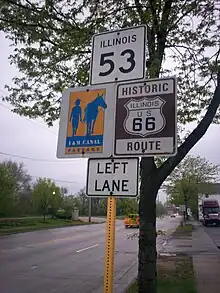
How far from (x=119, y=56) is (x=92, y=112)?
0.60 m

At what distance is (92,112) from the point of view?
2.95 meters

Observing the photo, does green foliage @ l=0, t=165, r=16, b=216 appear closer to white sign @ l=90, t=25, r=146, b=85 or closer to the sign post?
white sign @ l=90, t=25, r=146, b=85

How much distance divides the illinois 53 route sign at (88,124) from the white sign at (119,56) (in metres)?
0.17

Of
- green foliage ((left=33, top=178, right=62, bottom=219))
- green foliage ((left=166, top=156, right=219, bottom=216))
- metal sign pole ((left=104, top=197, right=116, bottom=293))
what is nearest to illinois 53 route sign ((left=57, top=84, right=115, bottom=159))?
metal sign pole ((left=104, top=197, right=116, bottom=293))

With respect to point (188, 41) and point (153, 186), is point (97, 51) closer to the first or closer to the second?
point (153, 186)

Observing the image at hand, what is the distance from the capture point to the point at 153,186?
5.52 metres

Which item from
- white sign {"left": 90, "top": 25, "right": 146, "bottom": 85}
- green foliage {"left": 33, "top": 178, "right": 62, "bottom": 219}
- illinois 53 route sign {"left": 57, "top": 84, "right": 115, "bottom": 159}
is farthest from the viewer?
green foliage {"left": 33, "top": 178, "right": 62, "bottom": 219}

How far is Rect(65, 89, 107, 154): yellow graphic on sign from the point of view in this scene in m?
2.90

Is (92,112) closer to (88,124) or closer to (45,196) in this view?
(88,124)

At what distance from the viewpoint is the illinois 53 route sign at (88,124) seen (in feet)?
9.47

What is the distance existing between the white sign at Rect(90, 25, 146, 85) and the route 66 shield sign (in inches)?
11.0

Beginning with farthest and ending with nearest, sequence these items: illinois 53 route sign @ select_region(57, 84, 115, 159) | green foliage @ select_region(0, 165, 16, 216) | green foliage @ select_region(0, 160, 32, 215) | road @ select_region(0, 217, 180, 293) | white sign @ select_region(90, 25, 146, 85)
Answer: green foliage @ select_region(0, 160, 32, 215) → green foliage @ select_region(0, 165, 16, 216) → road @ select_region(0, 217, 180, 293) → white sign @ select_region(90, 25, 146, 85) → illinois 53 route sign @ select_region(57, 84, 115, 159)

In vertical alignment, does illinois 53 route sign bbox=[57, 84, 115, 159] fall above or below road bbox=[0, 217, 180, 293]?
above

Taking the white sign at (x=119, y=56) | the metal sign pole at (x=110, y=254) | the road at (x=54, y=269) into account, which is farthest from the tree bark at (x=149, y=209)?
the road at (x=54, y=269)
